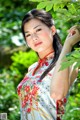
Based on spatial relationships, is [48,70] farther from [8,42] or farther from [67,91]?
[8,42]

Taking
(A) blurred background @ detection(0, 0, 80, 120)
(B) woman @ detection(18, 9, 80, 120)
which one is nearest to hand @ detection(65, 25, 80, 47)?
(B) woman @ detection(18, 9, 80, 120)

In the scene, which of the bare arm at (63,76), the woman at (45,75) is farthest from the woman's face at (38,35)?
the bare arm at (63,76)

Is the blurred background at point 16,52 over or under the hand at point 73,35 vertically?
over

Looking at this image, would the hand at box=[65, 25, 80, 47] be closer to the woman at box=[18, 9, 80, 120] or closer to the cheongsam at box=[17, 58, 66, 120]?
the woman at box=[18, 9, 80, 120]

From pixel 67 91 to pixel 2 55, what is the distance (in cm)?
676

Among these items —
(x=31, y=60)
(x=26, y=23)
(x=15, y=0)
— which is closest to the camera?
(x=26, y=23)

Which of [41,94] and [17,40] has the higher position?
[17,40]

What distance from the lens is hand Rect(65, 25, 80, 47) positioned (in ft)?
9.11

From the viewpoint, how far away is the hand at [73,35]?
2777 millimetres

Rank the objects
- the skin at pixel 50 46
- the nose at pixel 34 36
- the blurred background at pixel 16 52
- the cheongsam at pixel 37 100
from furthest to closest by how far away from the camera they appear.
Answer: the nose at pixel 34 36 < the cheongsam at pixel 37 100 < the skin at pixel 50 46 < the blurred background at pixel 16 52

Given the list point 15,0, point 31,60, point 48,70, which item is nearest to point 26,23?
point 48,70

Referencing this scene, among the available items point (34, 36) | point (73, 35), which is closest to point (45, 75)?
point (34, 36)

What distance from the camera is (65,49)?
2836mm

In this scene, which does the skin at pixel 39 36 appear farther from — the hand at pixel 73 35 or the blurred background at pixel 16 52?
the hand at pixel 73 35
